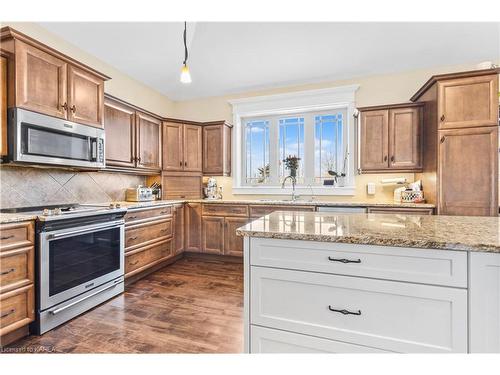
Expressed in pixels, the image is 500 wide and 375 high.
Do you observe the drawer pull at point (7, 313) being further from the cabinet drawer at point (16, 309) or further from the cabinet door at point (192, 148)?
the cabinet door at point (192, 148)

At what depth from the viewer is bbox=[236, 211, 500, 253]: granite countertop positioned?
0.99 meters

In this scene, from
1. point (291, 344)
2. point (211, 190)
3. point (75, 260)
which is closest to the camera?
point (291, 344)

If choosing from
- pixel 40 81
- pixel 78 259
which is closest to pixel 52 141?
pixel 40 81

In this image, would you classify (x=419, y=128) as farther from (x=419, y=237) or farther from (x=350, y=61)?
(x=419, y=237)

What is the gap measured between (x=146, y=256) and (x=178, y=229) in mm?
711

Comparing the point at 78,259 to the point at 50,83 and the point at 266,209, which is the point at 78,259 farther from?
the point at 266,209

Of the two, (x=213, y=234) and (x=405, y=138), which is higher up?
(x=405, y=138)

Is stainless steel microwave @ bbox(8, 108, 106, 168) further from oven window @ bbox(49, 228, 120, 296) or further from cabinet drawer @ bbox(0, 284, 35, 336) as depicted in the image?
cabinet drawer @ bbox(0, 284, 35, 336)

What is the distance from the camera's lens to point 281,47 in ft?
10.1

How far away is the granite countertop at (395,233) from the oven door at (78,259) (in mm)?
1610

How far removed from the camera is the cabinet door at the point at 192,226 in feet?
12.3

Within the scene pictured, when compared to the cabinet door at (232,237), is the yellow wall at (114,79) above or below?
above

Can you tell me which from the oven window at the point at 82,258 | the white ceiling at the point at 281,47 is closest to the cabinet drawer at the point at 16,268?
the oven window at the point at 82,258

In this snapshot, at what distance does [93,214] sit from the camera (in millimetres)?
2230
